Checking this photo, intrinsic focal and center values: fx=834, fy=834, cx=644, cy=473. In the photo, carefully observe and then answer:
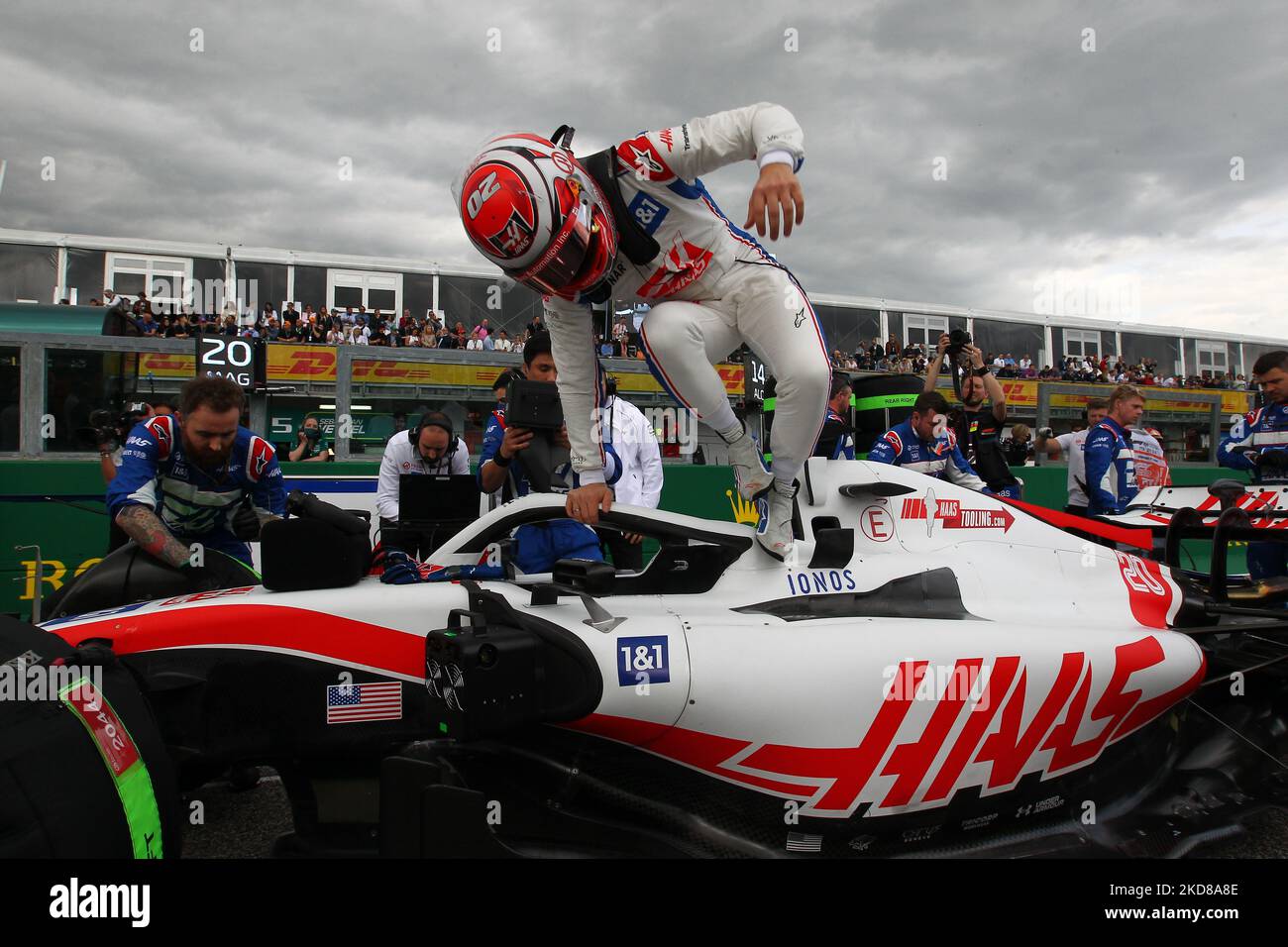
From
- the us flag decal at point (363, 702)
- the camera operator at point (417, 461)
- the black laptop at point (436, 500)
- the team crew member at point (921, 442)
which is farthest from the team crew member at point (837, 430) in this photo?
the camera operator at point (417, 461)

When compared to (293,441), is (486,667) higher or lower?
lower

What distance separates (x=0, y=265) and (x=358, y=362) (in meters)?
12.3

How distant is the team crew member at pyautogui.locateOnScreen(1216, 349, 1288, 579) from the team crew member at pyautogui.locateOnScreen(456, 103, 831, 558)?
391 cm

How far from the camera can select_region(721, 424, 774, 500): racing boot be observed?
2.74m

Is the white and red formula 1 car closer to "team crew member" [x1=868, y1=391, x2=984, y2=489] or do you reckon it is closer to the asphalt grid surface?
the asphalt grid surface

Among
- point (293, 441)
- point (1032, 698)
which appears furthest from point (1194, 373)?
point (1032, 698)

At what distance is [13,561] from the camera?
5.82 meters

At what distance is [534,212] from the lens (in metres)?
2.24

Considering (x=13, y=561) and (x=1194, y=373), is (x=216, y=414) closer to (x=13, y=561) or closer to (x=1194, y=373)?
(x=13, y=561)

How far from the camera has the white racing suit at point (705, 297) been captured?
8.18ft

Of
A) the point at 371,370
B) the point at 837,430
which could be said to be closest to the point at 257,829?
the point at 837,430

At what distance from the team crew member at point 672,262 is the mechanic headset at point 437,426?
2.49 meters

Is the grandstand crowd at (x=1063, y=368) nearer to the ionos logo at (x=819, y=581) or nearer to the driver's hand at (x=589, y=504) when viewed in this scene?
the ionos logo at (x=819, y=581)

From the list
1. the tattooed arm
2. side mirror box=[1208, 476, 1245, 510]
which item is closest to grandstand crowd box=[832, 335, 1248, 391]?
side mirror box=[1208, 476, 1245, 510]
